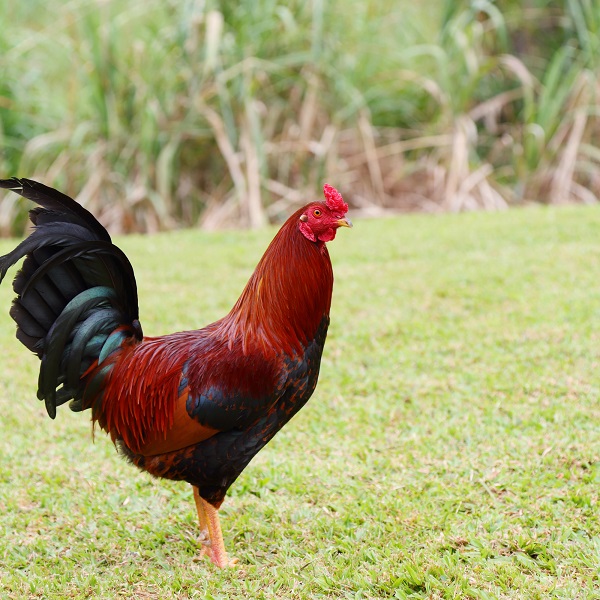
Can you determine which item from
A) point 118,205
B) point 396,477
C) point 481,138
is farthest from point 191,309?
point 481,138

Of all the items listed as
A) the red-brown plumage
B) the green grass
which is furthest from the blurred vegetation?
the red-brown plumage

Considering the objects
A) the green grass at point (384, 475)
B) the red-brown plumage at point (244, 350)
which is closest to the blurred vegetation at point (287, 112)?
the green grass at point (384, 475)

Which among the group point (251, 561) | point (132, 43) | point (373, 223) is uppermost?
point (132, 43)

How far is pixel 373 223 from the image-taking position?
8.66m

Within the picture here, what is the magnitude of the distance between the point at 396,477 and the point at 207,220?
19.4 ft

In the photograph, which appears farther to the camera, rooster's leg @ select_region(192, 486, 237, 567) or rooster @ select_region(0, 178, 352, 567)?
rooster's leg @ select_region(192, 486, 237, 567)

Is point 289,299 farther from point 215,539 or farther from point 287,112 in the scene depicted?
point 287,112

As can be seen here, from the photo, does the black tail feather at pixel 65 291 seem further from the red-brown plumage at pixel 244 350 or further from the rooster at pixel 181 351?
the red-brown plumage at pixel 244 350

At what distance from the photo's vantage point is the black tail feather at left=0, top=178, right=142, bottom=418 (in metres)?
2.79

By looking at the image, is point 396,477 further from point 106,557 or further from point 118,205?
point 118,205

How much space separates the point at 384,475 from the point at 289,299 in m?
1.23

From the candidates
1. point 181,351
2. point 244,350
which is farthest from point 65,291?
point 244,350

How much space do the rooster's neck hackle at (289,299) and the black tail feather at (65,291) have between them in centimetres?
49

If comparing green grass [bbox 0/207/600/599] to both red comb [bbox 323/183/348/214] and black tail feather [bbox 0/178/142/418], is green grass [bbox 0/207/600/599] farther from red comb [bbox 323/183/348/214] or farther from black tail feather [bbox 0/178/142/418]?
red comb [bbox 323/183/348/214]
